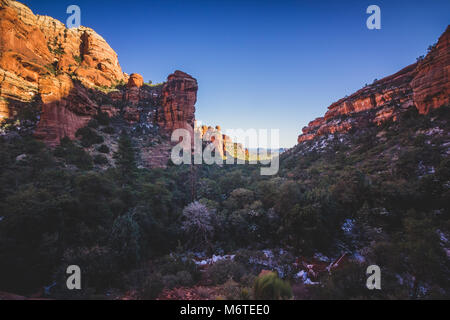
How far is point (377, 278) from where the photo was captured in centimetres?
626

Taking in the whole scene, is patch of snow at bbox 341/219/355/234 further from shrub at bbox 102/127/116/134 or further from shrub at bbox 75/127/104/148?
shrub at bbox 102/127/116/134

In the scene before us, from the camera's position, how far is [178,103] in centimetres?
3142

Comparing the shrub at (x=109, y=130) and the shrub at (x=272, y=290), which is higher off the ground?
the shrub at (x=109, y=130)

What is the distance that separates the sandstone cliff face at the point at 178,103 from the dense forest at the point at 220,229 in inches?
615

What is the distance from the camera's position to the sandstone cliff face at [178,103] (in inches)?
1231

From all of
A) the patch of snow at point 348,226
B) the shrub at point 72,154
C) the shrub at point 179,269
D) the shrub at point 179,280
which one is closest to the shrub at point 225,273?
the shrub at point 179,269

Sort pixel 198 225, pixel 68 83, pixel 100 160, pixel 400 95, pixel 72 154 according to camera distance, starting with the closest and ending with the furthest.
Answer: pixel 198 225, pixel 72 154, pixel 100 160, pixel 68 83, pixel 400 95

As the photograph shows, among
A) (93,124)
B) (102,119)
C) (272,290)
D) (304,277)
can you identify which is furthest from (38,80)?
(304,277)

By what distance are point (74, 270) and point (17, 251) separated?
229cm

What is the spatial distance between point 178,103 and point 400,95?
38.5 meters

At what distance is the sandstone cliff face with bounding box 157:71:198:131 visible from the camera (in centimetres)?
3127

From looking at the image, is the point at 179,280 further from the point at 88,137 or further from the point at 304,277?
the point at 88,137

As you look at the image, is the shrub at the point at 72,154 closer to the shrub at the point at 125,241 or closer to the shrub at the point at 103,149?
the shrub at the point at 103,149
